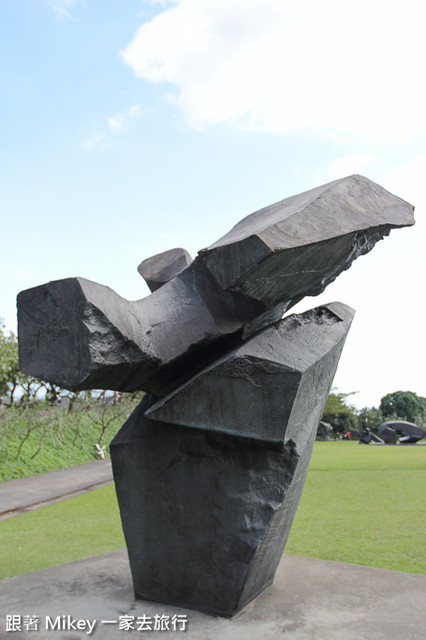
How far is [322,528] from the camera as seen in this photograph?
20.4ft

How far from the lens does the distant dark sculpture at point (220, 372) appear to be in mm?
2676

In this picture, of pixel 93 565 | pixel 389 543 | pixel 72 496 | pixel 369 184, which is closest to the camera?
pixel 369 184

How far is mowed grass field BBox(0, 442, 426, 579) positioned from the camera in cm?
514

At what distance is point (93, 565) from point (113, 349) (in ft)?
7.46

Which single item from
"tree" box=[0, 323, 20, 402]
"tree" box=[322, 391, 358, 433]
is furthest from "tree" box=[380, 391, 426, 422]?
"tree" box=[0, 323, 20, 402]

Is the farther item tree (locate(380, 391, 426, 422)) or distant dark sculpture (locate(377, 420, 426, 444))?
tree (locate(380, 391, 426, 422))

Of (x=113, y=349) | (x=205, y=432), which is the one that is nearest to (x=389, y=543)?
(x=205, y=432)

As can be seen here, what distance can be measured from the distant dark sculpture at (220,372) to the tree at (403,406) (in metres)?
34.6

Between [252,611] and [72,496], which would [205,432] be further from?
[72,496]

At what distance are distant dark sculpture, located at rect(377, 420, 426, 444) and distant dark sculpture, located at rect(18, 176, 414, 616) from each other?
2043 cm

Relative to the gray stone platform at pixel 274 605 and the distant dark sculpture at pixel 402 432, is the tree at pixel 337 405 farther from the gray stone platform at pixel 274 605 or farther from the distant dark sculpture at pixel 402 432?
the gray stone platform at pixel 274 605

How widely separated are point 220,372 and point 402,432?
72.7 ft

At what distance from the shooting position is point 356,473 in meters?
10.7

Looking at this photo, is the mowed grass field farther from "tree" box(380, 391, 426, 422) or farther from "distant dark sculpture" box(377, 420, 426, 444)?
"tree" box(380, 391, 426, 422)
